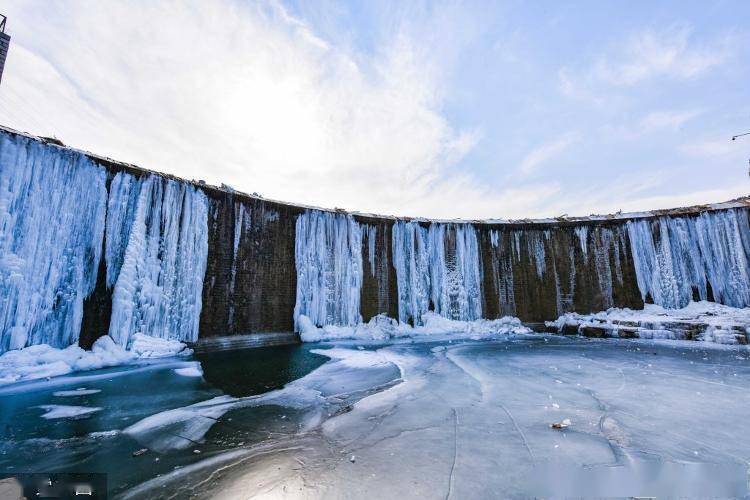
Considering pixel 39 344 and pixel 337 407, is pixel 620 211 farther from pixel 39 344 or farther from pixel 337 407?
pixel 39 344

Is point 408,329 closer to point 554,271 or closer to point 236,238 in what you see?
point 554,271

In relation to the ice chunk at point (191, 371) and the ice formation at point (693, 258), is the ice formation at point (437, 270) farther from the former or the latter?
the ice chunk at point (191, 371)

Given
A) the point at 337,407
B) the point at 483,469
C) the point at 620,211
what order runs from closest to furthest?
the point at 483,469 < the point at 337,407 < the point at 620,211

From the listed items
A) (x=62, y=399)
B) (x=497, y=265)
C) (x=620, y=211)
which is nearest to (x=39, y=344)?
(x=62, y=399)

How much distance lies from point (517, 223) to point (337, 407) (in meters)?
14.8

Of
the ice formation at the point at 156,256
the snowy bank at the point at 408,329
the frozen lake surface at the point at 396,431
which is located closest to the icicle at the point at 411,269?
the snowy bank at the point at 408,329

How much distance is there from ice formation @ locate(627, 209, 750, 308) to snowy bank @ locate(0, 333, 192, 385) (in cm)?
1824

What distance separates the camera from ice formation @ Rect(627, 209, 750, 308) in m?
13.5

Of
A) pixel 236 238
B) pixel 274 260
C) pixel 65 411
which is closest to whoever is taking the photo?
pixel 65 411

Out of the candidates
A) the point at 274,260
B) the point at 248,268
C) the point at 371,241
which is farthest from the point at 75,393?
the point at 371,241

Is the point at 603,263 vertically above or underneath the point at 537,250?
underneath

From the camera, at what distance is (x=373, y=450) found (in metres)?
3.31

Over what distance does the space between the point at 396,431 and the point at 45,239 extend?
8.72 metres

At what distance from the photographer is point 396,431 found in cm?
378
